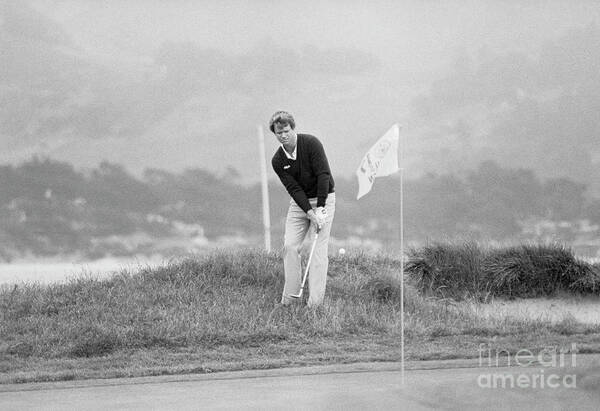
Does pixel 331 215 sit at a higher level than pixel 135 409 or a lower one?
higher

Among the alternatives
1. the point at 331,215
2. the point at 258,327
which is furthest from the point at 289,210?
the point at 258,327

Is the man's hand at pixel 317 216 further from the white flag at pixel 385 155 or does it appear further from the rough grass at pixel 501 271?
the rough grass at pixel 501 271

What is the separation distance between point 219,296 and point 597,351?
176 inches

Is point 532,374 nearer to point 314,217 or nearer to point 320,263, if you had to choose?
point 314,217

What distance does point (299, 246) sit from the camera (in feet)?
31.3

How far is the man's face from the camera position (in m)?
8.74

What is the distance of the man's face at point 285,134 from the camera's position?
874 cm

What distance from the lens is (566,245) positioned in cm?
1359

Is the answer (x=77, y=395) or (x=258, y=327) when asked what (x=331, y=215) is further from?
(x=77, y=395)

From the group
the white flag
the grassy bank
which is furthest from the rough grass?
the white flag

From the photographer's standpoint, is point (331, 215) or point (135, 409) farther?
point (331, 215)

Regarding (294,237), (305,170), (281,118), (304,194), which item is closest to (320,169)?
(305,170)

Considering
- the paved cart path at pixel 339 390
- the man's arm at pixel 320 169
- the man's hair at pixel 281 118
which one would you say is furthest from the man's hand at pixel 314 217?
the paved cart path at pixel 339 390

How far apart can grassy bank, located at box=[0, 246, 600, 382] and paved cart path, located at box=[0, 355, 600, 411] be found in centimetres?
83
